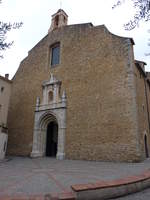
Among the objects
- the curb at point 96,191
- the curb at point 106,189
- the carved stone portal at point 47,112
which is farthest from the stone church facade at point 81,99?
the curb at point 96,191

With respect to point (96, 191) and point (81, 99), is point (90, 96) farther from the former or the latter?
point (96, 191)

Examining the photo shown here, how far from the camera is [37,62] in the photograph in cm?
1688

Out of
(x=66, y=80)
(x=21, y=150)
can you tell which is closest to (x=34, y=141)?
(x=21, y=150)

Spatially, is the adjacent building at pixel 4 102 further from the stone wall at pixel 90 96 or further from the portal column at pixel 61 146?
the portal column at pixel 61 146

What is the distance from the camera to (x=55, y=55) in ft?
53.2

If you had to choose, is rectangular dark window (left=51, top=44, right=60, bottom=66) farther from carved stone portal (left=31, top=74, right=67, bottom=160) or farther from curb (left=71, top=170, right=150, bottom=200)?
curb (left=71, top=170, right=150, bottom=200)

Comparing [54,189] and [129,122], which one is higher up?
[129,122]

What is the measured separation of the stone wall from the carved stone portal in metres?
0.56

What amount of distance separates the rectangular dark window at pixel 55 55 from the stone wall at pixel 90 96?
49cm

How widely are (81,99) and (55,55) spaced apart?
19.7 ft

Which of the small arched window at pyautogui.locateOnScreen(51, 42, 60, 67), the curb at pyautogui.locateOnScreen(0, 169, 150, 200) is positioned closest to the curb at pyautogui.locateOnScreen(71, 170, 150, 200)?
the curb at pyautogui.locateOnScreen(0, 169, 150, 200)

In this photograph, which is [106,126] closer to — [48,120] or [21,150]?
[48,120]

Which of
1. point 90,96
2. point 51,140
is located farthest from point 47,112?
point 90,96

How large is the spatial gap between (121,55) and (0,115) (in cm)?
1012
